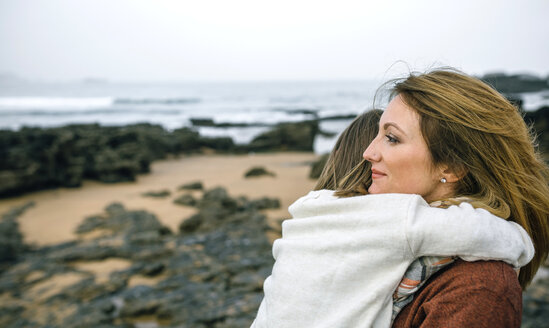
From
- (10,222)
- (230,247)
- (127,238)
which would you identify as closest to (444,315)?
(230,247)

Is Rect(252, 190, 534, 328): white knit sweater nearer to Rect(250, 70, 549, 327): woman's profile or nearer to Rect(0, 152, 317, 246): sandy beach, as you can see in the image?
Rect(250, 70, 549, 327): woman's profile

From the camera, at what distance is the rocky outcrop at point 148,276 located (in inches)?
144

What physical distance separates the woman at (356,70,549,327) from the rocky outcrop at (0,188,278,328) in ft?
8.65

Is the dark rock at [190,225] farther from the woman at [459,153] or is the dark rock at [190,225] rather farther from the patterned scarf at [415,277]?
the patterned scarf at [415,277]

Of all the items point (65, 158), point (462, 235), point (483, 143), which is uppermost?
point (483, 143)

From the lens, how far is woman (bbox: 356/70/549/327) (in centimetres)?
119

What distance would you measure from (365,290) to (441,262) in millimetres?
230

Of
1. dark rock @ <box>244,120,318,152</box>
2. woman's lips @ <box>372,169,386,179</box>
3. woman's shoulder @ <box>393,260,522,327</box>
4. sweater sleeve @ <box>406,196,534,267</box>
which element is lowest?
dark rock @ <box>244,120,318,152</box>

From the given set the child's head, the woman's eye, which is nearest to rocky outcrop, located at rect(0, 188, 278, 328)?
the child's head

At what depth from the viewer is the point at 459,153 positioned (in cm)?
125

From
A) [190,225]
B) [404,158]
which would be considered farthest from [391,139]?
[190,225]

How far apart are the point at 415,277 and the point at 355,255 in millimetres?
179

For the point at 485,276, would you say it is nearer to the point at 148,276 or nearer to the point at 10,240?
the point at 148,276

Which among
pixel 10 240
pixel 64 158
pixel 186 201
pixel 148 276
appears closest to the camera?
pixel 148 276
